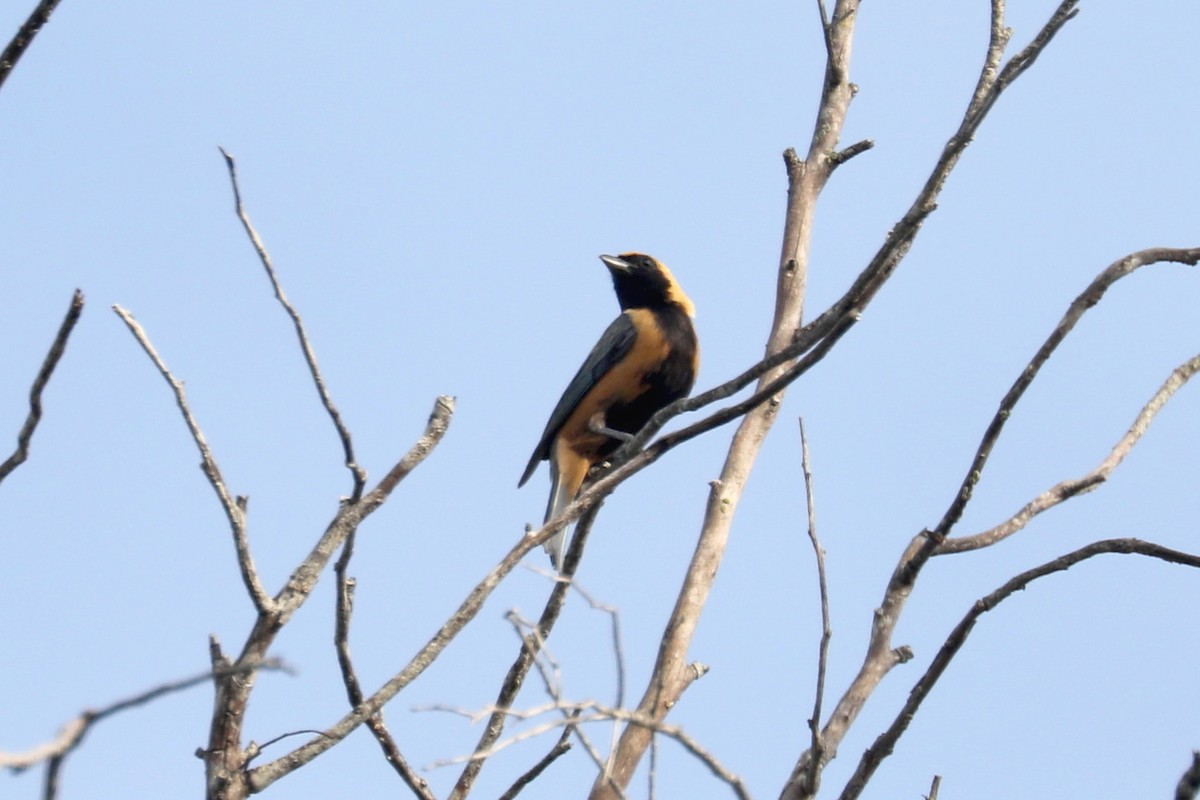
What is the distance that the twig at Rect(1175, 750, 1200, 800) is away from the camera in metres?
1.99

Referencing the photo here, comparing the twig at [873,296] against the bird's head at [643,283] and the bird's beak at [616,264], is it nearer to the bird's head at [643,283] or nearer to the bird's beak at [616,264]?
the bird's head at [643,283]

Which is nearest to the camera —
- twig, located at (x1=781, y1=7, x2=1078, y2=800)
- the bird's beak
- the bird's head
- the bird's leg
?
twig, located at (x1=781, y1=7, x2=1078, y2=800)

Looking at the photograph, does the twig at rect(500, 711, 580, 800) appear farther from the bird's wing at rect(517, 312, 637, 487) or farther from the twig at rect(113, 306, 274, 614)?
the bird's wing at rect(517, 312, 637, 487)

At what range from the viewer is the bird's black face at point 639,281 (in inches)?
349

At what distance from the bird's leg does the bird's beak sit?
1.51 m

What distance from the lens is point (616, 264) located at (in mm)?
9172

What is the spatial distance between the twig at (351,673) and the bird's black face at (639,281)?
551 centimetres

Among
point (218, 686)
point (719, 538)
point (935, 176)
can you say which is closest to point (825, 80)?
point (719, 538)

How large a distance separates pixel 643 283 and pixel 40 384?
22.3 feet

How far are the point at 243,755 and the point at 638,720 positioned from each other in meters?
0.80

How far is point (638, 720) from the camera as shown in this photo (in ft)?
6.91

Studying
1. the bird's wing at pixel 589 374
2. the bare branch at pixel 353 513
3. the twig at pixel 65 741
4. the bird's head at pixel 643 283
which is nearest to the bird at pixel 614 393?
the bird's wing at pixel 589 374

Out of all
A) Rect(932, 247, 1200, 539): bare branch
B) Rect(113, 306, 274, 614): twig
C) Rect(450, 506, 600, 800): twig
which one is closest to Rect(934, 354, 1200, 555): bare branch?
Rect(932, 247, 1200, 539): bare branch

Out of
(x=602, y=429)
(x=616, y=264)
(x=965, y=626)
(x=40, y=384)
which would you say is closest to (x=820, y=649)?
(x=965, y=626)
